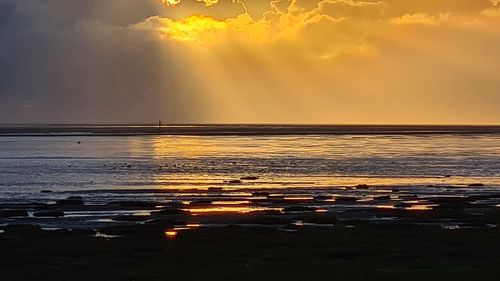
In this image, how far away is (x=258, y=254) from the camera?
2855 cm

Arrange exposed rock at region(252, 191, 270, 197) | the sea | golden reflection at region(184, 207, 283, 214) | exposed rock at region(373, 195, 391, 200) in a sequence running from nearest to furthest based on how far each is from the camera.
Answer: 1. golden reflection at region(184, 207, 283, 214)
2. exposed rock at region(373, 195, 391, 200)
3. exposed rock at region(252, 191, 270, 197)
4. the sea

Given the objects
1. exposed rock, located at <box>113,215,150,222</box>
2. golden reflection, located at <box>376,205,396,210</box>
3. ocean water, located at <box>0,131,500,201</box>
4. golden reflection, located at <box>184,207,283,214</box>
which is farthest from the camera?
ocean water, located at <box>0,131,500,201</box>

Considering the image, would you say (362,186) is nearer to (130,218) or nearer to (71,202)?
(71,202)

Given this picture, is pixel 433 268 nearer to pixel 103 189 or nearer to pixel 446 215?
pixel 446 215

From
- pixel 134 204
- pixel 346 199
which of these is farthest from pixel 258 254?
pixel 346 199

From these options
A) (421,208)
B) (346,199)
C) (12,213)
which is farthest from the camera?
(346,199)

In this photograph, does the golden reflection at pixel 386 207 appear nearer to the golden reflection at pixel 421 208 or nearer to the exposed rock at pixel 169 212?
the golden reflection at pixel 421 208

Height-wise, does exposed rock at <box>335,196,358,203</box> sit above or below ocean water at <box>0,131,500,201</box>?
above

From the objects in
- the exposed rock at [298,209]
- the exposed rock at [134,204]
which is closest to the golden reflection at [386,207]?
the exposed rock at [298,209]

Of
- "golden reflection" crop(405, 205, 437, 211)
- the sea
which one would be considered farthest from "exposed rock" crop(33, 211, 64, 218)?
"golden reflection" crop(405, 205, 437, 211)

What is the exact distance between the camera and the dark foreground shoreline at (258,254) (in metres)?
24.5

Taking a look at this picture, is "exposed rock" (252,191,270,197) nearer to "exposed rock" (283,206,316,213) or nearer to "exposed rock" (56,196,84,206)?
"exposed rock" (283,206,316,213)

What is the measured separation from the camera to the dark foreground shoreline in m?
24.5

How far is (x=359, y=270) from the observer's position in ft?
81.9
